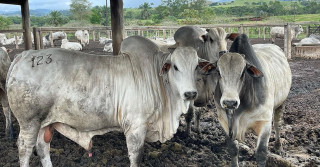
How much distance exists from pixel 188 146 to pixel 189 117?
1.81 feet

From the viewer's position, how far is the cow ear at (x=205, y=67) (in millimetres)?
3789

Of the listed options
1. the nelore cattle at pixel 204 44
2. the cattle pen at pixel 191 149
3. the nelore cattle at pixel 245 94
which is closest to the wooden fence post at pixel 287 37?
the cattle pen at pixel 191 149

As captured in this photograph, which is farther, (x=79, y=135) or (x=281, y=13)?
(x=281, y=13)

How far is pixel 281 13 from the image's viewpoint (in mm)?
56000

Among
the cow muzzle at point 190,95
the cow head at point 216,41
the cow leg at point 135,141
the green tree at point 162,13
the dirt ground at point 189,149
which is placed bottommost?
the dirt ground at point 189,149

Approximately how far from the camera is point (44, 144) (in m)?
4.00

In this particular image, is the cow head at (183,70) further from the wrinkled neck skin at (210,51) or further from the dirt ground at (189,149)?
the wrinkled neck skin at (210,51)

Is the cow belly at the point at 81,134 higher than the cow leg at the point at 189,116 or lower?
higher

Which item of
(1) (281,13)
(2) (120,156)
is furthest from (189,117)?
(1) (281,13)

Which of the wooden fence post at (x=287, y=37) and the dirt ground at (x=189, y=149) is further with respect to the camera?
the wooden fence post at (x=287, y=37)

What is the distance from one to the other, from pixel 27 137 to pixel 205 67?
2.04 meters

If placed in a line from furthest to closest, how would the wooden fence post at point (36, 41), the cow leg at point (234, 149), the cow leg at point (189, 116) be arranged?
the wooden fence post at point (36, 41), the cow leg at point (189, 116), the cow leg at point (234, 149)

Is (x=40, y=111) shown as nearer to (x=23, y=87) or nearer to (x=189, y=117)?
(x=23, y=87)

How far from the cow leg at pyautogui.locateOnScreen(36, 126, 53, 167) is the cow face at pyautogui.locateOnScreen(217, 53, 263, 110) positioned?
1.99m
